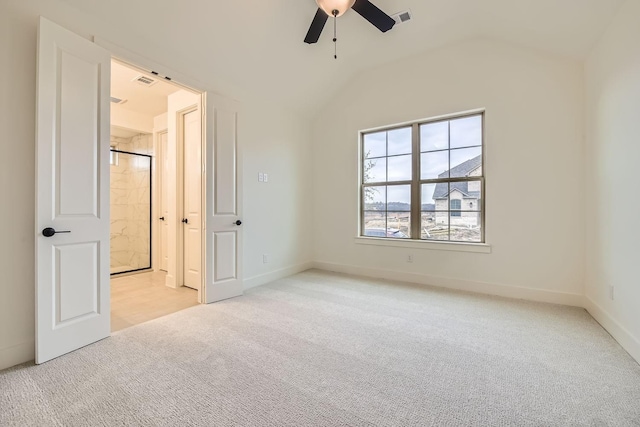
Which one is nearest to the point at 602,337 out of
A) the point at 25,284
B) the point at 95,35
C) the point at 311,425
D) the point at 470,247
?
the point at 470,247

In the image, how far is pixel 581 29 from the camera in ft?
8.38

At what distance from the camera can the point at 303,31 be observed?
3242 millimetres

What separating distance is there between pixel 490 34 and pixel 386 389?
4033 millimetres

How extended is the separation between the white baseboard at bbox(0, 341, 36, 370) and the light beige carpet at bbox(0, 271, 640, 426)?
0.09 meters

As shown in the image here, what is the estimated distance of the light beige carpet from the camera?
4.72 feet

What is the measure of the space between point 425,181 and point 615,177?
1.92 metres

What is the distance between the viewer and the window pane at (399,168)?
4.11m

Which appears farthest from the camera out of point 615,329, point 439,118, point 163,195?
point 163,195

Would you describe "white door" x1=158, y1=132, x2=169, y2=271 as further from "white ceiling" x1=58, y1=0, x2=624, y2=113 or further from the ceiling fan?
the ceiling fan

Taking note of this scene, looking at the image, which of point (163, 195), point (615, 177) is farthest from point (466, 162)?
point (163, 195)

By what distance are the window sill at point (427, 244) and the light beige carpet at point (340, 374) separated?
901 mm

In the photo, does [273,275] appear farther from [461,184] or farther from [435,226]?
[461,184]

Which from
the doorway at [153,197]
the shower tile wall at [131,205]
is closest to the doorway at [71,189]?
the doorway at [153,197]

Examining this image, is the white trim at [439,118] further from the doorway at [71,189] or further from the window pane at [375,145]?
the doorway at [71,189]
